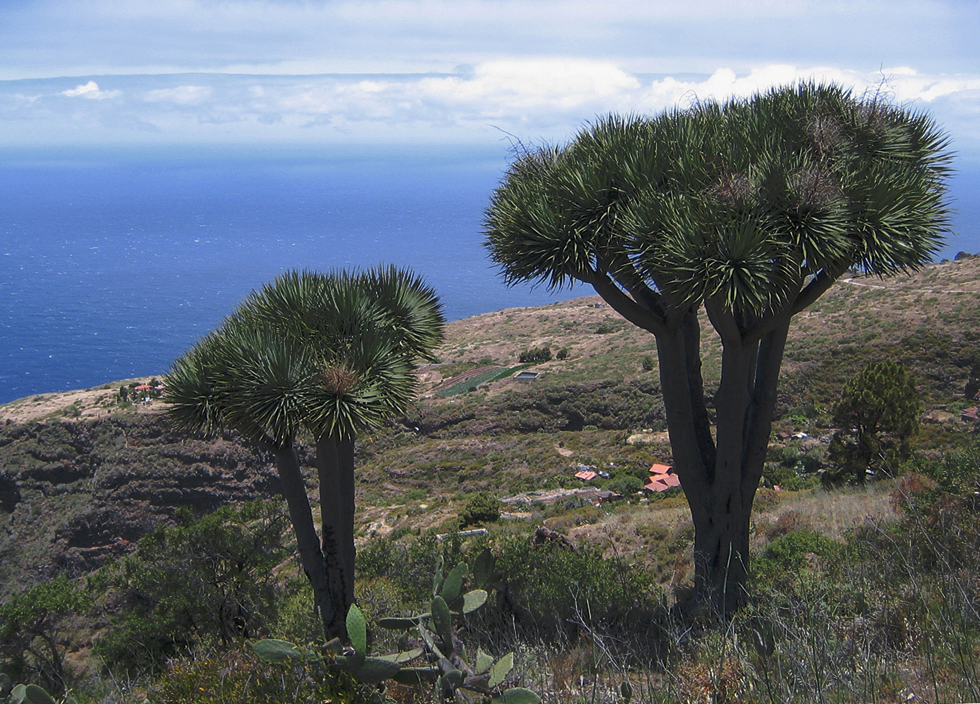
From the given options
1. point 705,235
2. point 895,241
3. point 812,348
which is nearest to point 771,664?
point 705,235

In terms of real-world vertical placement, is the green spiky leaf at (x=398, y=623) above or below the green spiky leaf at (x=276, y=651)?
below

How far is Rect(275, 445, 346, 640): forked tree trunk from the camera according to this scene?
7938 millimetres

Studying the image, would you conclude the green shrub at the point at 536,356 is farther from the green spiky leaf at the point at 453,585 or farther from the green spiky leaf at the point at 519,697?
the green spiky leaf at the point at 519,697

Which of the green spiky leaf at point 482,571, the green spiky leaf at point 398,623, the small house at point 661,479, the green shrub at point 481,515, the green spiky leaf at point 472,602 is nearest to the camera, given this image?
the green spiky leaf at point 398,623

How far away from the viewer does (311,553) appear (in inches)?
316

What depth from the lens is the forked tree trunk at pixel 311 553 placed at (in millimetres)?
7938

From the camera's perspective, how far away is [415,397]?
747 centimetres

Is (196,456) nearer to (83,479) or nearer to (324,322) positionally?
(83,479)

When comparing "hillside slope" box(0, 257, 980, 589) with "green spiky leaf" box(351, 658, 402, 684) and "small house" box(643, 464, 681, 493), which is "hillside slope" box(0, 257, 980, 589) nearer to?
"small house" box(643, 464, 681, 493)

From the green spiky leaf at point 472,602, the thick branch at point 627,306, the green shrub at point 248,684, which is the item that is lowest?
the green shrub at point 248,684

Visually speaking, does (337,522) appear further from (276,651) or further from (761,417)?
(761,417)

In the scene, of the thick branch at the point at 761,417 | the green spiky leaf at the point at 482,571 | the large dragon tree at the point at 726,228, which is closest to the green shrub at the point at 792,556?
the large dragon tree at the point at 726,228

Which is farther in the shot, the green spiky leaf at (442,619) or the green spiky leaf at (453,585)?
the green spiky leaf at (453,585)

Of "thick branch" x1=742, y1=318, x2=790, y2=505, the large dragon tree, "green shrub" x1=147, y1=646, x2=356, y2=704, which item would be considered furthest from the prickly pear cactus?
"thick branch" x1=742, y1=318, x2=790, y2=505
